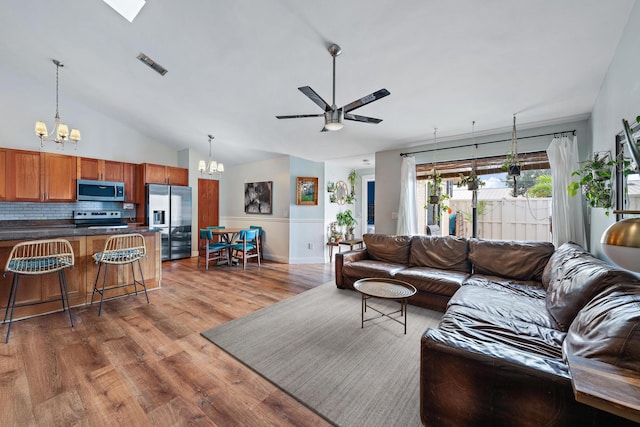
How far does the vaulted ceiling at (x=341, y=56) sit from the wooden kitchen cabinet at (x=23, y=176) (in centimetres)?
140

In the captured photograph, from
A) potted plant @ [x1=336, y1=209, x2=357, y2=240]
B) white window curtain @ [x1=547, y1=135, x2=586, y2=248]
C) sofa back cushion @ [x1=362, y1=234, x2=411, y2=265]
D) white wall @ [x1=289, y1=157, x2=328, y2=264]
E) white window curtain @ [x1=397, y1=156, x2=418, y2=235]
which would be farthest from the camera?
potted plant @ [x1=336, y1=209, x2=357, y2=240]

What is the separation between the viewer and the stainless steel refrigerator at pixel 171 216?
571cm

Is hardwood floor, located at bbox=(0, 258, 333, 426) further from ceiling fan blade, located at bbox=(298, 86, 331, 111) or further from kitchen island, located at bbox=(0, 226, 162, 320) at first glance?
ceiling fan blade, located at bbox=(298, 86, 331, 111)

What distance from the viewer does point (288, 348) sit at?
229 centimetres

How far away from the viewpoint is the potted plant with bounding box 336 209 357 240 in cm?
640

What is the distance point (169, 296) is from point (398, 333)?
3.07 metres

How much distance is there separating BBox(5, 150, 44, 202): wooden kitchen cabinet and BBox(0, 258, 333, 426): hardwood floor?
290 centimetres

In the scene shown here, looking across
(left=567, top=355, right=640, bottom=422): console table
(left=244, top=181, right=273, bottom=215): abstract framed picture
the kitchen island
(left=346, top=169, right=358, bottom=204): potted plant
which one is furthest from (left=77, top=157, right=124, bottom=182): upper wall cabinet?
(left=567, top=355, right=640, bottom=422): console table

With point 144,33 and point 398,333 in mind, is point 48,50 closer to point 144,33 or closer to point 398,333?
point 144,33

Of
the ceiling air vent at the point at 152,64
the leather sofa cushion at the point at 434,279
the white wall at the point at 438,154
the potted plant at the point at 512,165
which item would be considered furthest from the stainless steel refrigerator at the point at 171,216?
the potted plant at the point at 512,165

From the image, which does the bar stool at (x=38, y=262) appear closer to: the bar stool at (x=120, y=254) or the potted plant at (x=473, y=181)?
the bar stool at (x=120, y=254)

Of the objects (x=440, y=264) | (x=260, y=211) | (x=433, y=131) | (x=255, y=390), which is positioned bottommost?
(x=255, y=390)

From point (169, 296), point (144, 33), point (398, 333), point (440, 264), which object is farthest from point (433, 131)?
point (169, 296)

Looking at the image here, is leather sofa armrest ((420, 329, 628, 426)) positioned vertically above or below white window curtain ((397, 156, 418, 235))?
below
